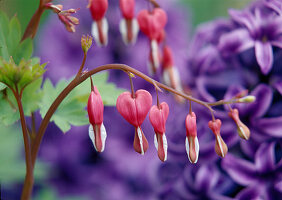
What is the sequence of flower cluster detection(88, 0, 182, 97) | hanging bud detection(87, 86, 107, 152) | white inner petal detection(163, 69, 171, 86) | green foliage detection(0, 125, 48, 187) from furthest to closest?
green foliage detection(0, 125, 48, 187) → white inner petal detection(163, 69, 171, 86) → flower cluster detection(88, 0, 182, 97) → hanging bud detection(87, 86, 107, 152)

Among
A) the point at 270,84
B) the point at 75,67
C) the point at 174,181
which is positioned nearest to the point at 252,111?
the point at 270,84

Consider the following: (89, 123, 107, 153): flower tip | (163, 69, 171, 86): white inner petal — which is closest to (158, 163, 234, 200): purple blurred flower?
(163, 69, 171, 86): white inner petal

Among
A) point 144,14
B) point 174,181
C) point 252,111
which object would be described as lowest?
point 174,181

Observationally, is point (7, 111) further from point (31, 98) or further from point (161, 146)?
point (161, 146)

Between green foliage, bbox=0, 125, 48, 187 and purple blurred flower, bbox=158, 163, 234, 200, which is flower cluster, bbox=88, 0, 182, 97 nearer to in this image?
purple blurred flower, bbox=158, 163, 234, 200

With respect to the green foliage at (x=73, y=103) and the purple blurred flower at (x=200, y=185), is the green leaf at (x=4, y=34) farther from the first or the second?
the purple blurred flower at (x=200, y=185)

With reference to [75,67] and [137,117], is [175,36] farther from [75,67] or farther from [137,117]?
[137,117]

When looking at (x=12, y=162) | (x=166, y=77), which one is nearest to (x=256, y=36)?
(x=166, y=77)
